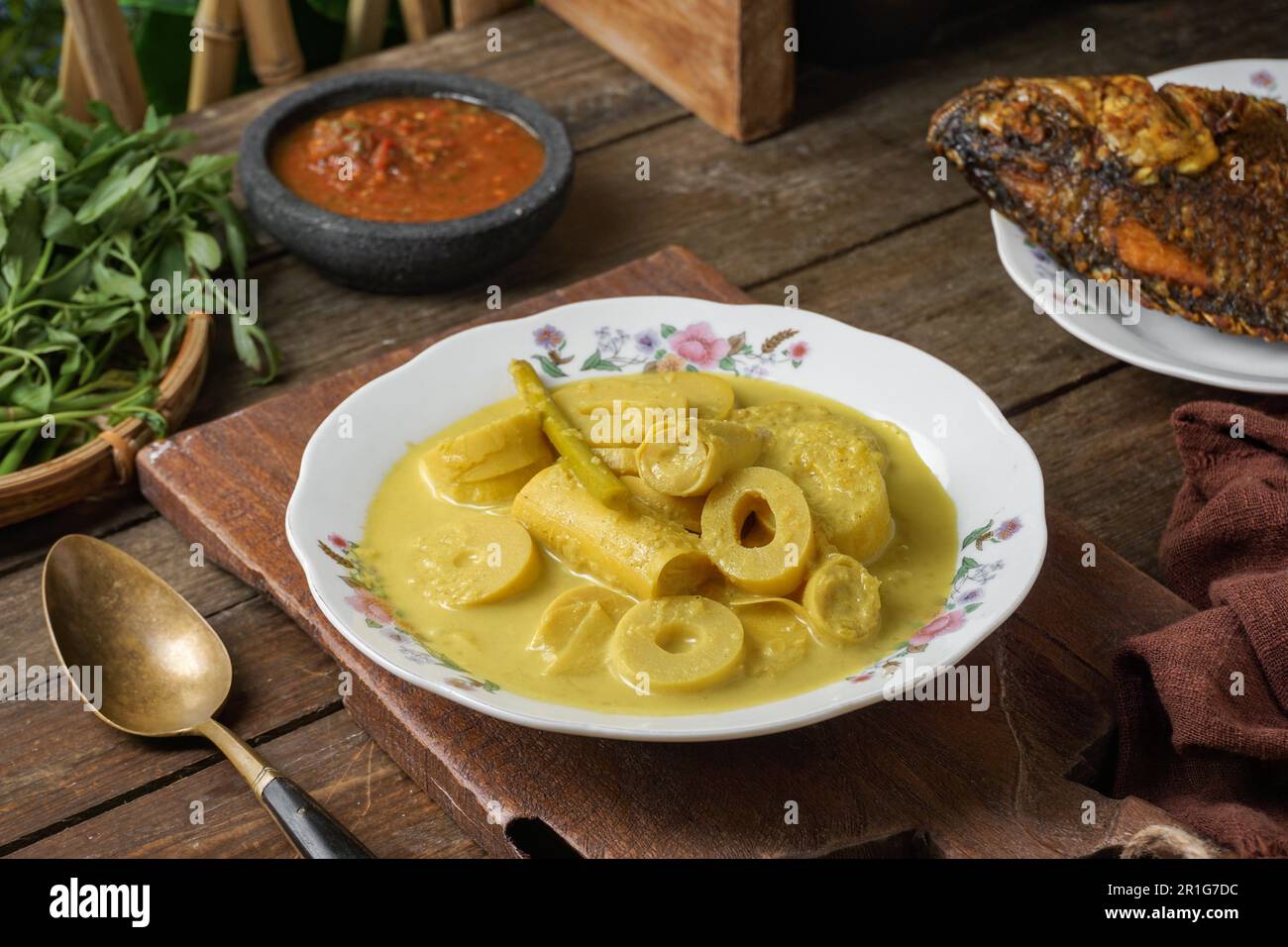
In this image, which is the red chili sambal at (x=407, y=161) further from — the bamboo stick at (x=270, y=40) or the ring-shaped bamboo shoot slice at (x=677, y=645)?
the ring-shaped bamboo shoot slice at (x=677, y=645)

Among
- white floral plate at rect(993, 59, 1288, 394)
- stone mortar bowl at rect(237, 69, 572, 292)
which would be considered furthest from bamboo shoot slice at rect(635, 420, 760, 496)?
stone mortar bowl at rect(237, 69, 572, 292)

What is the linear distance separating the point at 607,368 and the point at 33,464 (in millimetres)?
728

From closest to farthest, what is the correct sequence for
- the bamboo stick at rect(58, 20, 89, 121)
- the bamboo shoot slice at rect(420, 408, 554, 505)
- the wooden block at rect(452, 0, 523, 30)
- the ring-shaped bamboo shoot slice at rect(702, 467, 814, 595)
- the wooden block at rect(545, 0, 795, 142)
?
the ring-shaped bamboo shoot slice at rect(702, 467, 814, 595), the bamboo shoot slice at rect(420, 408, 554, 505), the wooden block at rect(545, 0, 795, 142), the bamboo stick at rect(58, 20, 89, 121), the wooden block at rect(452, 0, 523, 30)

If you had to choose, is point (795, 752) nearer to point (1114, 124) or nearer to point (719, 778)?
point (719, 778)

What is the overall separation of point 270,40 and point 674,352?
145 cm

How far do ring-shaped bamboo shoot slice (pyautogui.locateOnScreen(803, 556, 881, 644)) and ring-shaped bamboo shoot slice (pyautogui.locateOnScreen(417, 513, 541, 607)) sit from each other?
0.27 metres

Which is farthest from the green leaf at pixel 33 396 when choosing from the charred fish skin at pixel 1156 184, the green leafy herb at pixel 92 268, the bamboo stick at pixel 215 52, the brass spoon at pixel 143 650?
the charred fish skin at pixel 1156 184

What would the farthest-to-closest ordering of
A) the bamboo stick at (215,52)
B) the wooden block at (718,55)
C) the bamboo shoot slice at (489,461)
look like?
the bamboo stick at (215,52)
the wooden block at (718,55)
the bamboo shoot slice at (489,461)

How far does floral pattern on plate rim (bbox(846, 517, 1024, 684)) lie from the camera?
1.21 m

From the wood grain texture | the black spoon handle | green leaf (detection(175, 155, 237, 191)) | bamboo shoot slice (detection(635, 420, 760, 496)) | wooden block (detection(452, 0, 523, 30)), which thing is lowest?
the wood grain texture

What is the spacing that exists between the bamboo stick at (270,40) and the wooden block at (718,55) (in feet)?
1.99

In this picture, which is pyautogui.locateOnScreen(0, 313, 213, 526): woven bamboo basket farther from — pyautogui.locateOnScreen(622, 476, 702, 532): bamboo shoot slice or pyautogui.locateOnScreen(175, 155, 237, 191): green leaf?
pyautogui.locateOnScreen(622, 476, 702, 532): bamboo shoot slice

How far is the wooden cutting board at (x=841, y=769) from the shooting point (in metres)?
1.22
